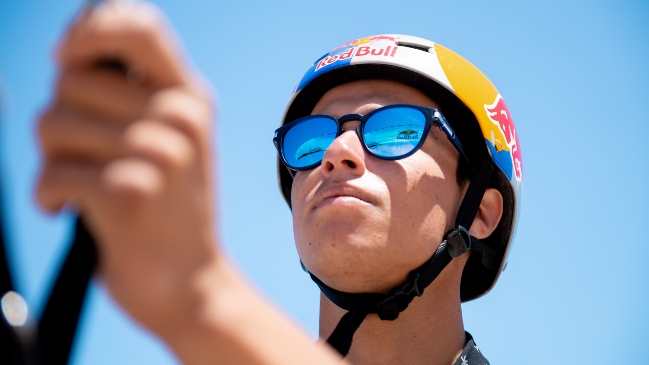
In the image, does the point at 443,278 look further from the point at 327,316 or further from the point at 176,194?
the point at 176,194

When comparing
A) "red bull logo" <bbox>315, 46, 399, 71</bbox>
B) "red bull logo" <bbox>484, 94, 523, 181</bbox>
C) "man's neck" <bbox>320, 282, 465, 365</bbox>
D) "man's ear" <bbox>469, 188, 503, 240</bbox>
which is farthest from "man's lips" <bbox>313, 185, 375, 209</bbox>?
"red bull logo" <bbox>484, 94, 523, 181</bbox>

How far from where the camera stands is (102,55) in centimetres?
127

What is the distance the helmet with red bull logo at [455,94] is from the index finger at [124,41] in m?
3.81

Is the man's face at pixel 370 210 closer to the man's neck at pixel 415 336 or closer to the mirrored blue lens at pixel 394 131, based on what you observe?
the mirrored blue lens at pixel 394 131

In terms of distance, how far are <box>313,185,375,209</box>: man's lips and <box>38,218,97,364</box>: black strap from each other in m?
2.77

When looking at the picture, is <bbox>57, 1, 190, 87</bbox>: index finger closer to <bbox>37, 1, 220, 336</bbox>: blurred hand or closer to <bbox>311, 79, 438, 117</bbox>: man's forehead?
<bbox>37, 1, 220, 336</bbox>: blurred hand

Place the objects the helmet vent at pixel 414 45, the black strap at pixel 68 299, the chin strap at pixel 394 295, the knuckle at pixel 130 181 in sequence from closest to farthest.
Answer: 1. the knuckle at pixel 130 181
2. the black strap at pixel 68 299
3. the chin strap at pixel 394 295
4. the helmet vent at pixel 414 45

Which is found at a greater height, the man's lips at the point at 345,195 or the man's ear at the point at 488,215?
the man's ear at the point at 488,215

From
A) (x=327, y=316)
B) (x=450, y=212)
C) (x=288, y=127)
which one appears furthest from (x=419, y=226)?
(x=288, y=127)

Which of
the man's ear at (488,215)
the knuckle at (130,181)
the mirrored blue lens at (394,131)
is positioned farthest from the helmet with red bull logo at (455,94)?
the knuckle at (130,181)

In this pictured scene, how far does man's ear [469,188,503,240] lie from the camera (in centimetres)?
500

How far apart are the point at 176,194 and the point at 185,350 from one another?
0.32 metres

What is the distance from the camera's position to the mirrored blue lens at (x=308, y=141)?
4688mm

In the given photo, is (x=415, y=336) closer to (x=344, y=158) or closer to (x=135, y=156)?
(x=344, y=158)
